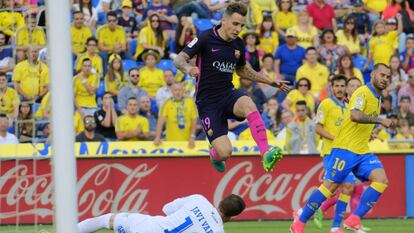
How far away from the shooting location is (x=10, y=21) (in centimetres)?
1054

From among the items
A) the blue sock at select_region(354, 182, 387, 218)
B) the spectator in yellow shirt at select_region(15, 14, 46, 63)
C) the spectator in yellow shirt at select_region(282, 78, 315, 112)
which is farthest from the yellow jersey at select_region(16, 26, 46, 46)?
the spectator in yellow shirt at select_region(282, 78, 315, 112)

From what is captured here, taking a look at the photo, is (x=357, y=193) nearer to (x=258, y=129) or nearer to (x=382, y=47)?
(x=258, y=129)

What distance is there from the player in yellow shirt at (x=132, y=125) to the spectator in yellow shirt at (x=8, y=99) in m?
6.22

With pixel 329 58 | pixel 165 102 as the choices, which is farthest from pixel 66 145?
pixel 329 58

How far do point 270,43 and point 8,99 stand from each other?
1088 cm

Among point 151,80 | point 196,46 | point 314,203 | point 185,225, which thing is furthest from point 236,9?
point 151,80

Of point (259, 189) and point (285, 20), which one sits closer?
point (259, 189)

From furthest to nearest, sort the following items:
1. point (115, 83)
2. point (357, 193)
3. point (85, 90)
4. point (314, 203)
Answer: point (115, 83) < point (85, 90) < point (357, 193) < point (314, 203)

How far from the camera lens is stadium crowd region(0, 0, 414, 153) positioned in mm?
18094

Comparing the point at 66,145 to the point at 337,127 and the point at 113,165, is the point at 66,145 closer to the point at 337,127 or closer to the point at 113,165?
the point at 337,127

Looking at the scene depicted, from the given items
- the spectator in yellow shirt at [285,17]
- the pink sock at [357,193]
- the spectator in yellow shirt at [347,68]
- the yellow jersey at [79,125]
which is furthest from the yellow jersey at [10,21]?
the spectator in yellow shirt at [285,17]

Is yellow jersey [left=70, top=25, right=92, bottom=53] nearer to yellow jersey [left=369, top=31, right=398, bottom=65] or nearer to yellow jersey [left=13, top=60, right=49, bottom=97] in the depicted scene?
yellow jersey [left=369, top=31, right=398, bottom=65]

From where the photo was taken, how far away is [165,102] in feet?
59.7

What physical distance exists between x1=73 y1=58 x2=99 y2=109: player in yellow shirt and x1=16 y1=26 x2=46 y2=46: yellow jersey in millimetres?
8395
